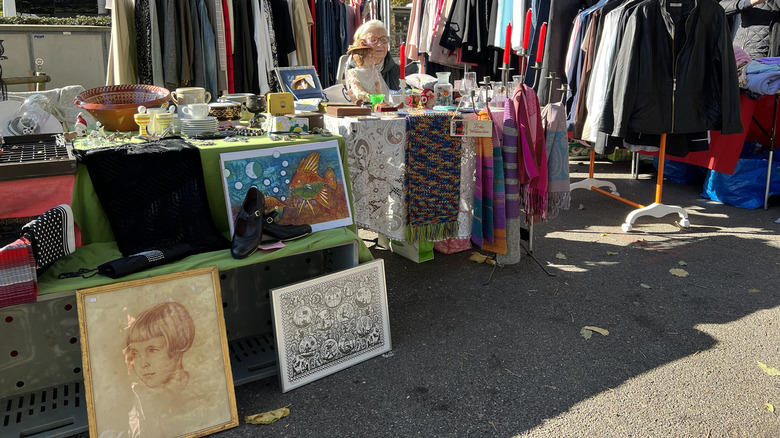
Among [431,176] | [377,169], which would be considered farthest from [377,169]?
[431,176]

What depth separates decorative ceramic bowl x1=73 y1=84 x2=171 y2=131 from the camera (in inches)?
110

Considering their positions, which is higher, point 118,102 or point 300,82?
point 300,82

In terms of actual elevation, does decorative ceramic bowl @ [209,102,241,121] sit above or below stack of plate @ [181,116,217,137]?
above

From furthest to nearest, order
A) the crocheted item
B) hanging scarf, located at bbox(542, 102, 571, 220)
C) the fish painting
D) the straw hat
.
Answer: the straw hat → hanging scarf, located at bbox(542, 102, 571, 220) → the crocheted item → the fish painting

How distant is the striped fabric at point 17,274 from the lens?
181cm

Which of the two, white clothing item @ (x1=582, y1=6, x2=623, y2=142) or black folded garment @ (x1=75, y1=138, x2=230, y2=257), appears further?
white clothing item @ (x1=582, y1=6, x2=623, y2=142)

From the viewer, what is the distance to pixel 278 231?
2449mm

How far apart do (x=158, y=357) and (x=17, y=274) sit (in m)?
0.52

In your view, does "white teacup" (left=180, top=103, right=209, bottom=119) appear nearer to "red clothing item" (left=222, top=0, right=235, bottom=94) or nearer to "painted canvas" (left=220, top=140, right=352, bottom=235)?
"painted canvas" (left=220, top=140, right=352, bottom=235)

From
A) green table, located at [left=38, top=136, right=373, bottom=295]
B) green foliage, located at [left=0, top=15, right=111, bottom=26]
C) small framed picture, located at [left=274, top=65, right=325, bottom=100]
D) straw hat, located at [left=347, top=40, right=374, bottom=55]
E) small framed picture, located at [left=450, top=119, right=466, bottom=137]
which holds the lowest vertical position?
green table, located at [left=38, top=136, right=373, bottom=295]

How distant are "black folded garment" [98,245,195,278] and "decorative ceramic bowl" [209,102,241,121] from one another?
1236 mm

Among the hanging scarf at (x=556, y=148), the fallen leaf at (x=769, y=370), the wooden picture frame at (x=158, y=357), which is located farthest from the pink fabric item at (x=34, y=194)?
the fallen leaf at (x=769, y=370)

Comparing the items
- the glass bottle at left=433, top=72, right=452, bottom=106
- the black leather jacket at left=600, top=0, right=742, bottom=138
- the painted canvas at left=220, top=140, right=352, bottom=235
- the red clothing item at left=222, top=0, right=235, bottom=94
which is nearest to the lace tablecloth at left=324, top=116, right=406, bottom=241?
the painted canvas at left=220, top=140, right=352, bottom=235

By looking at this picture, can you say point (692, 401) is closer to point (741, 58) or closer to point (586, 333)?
point (586, 333)
